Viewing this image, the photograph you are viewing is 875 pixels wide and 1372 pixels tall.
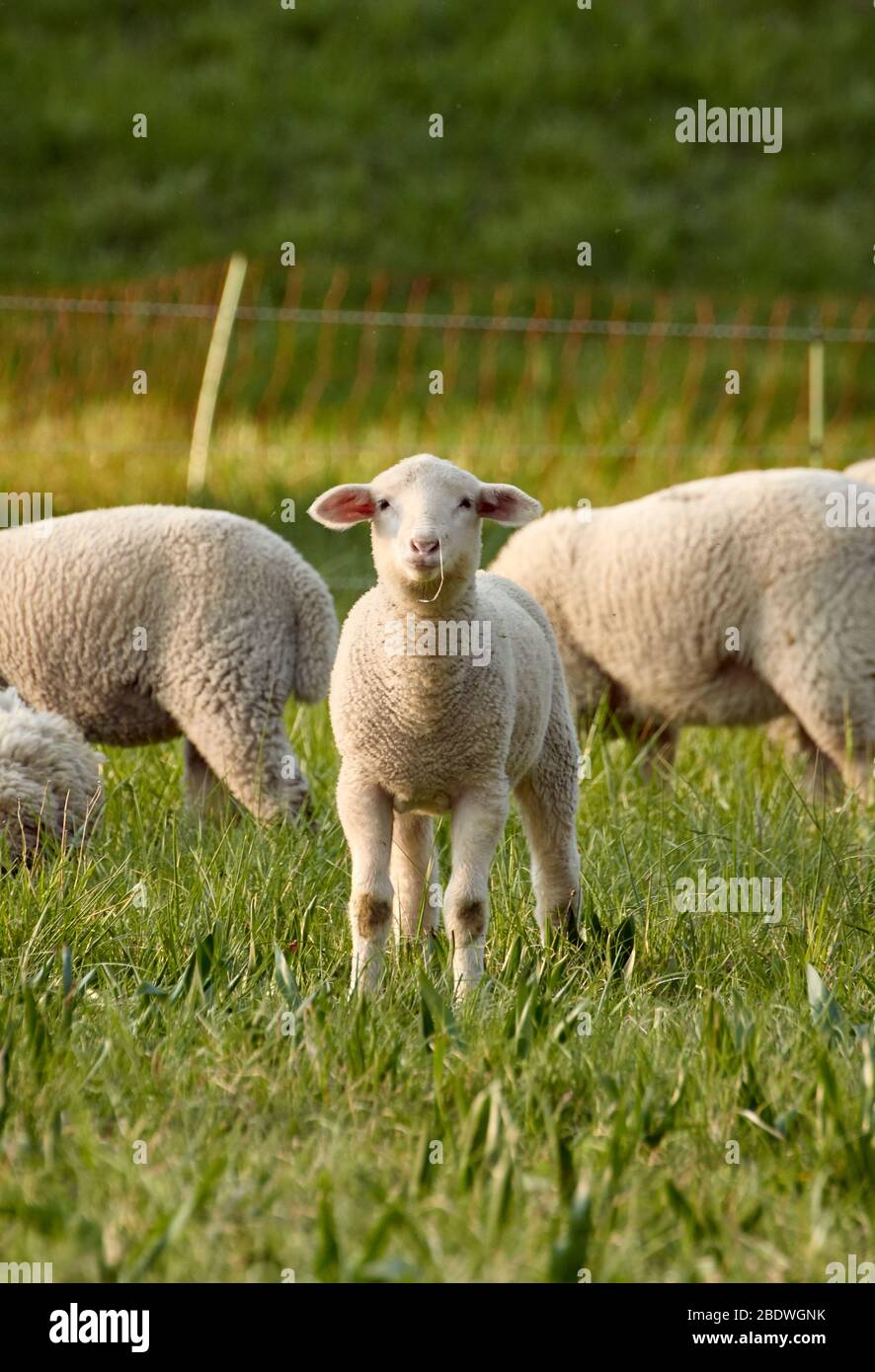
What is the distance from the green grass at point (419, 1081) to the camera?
8.48 ft

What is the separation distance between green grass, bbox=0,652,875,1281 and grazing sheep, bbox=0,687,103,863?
10 cm

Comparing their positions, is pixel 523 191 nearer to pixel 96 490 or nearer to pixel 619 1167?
pixel 96 490

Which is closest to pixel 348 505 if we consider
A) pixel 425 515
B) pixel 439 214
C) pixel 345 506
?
pixel 345 506

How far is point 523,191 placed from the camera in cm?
1456

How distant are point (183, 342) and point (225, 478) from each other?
4.40ft

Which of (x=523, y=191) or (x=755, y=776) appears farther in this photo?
(x=523, y=191)

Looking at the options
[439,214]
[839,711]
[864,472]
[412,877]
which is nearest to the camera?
[412,877]

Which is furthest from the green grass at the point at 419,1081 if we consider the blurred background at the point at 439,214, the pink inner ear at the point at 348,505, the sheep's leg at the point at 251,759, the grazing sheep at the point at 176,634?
the blurred background at the point at 439,214

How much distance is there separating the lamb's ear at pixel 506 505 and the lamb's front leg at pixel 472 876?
53 centimetres

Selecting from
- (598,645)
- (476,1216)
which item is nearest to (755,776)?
(598,645)

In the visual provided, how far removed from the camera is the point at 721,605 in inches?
217

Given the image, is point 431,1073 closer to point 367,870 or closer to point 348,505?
point 367,870

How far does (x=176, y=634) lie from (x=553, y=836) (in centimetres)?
123

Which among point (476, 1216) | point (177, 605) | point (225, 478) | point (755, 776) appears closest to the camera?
point (476, 1216)
